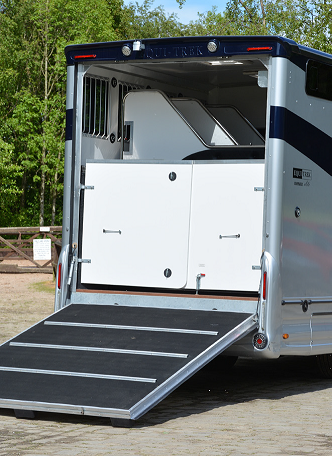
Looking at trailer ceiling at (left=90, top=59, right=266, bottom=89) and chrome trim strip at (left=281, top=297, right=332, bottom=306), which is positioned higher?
trailer ceiling at (left=90, top=59, right=266, bottom=89)

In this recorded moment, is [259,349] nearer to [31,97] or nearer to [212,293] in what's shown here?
[212,293]

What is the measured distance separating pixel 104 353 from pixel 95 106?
9.31 feet

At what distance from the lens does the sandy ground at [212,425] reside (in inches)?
218

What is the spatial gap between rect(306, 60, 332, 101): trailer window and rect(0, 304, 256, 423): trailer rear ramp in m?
2.32

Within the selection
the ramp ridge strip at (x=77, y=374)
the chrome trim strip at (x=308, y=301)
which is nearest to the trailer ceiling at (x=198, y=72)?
the chrome trim strip at (x=308, y=301)

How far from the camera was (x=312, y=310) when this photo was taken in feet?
25.7

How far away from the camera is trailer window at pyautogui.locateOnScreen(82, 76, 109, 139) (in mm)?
8312

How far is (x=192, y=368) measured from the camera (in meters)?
6.53

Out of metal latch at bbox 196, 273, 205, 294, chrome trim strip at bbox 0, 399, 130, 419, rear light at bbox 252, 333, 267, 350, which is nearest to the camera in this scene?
chrome trim strip at bbox 0, 399, 130, 419

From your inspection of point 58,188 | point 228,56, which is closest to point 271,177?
point 228,56

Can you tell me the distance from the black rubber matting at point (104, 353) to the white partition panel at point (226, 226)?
41cm

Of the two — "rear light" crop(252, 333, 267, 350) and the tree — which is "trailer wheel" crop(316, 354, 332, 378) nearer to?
"rear light" crop(252, 333, 267, 350)

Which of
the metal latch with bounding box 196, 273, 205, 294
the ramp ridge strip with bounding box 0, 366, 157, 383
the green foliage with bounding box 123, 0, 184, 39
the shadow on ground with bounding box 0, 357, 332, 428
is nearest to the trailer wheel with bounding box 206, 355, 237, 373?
the shadow on ground with bounding box 0, 357, 332, 428

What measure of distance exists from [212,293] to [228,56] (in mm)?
2273
